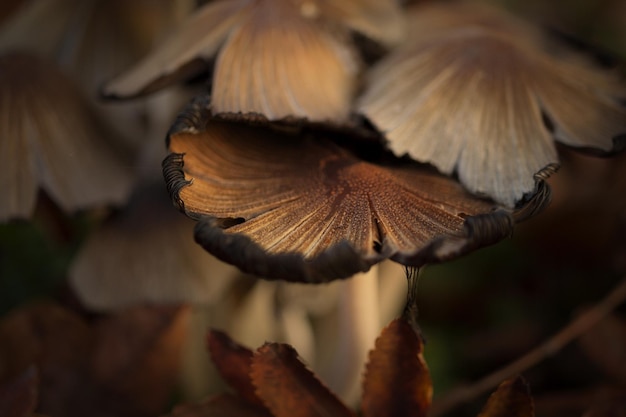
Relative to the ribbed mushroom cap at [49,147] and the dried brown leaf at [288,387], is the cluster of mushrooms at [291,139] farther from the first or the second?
the dried brown leaf at [288,387]

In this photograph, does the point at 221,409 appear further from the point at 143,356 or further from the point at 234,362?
the point at 143,356

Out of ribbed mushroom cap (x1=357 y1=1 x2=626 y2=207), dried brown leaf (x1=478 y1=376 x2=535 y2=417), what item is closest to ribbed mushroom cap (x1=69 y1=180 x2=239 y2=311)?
ribbed mushroom cap (x1=357 y1=1 x2=626 y2=207)

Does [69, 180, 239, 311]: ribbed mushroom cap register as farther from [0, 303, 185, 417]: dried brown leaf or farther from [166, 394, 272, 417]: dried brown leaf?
[166, 394, 272, 417]: dried brown leaf

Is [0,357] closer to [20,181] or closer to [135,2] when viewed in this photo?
[20,181]

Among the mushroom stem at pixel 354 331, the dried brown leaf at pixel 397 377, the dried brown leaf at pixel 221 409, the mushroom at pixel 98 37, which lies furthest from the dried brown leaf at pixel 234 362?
the mushroom at pixel 98 37

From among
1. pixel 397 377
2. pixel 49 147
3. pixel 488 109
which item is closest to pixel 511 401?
pixel 397 377

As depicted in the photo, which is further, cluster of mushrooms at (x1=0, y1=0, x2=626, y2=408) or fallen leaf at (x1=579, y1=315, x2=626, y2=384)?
fallen leaf at (x1=579, y1=315, x2=626, y2=384)
